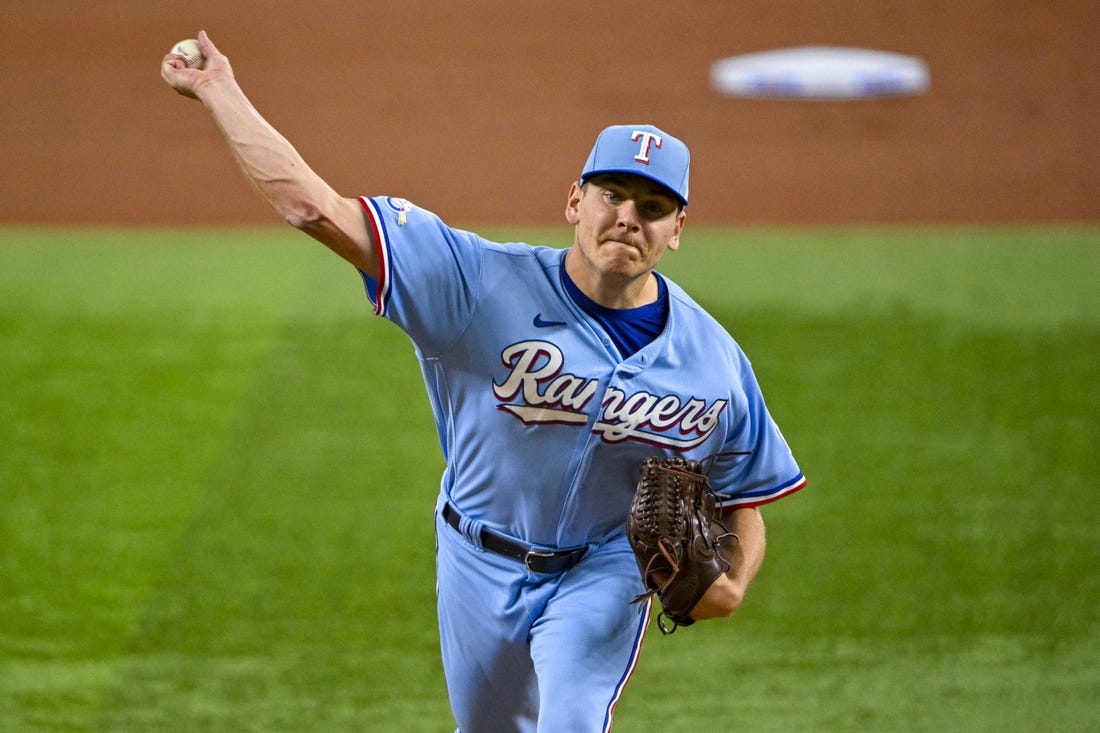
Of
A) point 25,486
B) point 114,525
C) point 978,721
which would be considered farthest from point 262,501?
point 978,721

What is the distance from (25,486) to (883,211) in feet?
20.5

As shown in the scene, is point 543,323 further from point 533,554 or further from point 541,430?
point 533,554

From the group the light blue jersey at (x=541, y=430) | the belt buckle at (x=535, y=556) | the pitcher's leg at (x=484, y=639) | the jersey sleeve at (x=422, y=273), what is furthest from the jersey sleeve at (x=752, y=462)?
the jersey sleeve at (x=422, y=273)

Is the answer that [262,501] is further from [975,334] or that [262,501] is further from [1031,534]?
[975,334]

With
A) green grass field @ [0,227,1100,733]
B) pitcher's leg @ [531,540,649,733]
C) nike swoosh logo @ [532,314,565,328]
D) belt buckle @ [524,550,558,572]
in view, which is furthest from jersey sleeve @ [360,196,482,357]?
green grass field @ [0,227,1100,733]

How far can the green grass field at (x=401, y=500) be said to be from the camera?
5.11m

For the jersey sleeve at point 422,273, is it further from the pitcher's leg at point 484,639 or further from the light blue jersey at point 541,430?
the pitcher's leg at point 484,639

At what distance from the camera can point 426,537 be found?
20.2 feet

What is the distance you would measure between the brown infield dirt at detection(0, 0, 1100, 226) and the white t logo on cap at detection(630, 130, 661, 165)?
21.3 ft

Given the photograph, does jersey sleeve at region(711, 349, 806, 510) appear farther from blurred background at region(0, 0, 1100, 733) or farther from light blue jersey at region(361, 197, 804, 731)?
blurred background at region(0, 0, 1100, 733)

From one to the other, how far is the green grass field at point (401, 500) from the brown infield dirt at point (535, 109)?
126 cm

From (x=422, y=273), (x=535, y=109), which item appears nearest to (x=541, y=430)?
(x=422, y=273)

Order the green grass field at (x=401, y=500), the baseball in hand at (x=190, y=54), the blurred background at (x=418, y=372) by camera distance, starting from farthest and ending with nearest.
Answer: the blurred background at (x=418, y=372), the green grass field at (x=401, y=500), the baseball in hand at (x=190, y=54)

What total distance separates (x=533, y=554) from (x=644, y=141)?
109 cm
